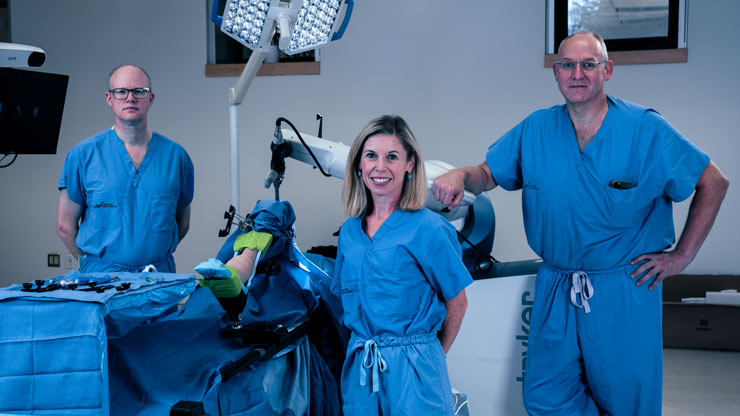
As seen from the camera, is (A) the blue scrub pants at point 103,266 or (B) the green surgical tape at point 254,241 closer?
(B) the green surgical tape at point 254,241

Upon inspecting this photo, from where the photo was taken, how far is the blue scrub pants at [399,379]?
4.75ft

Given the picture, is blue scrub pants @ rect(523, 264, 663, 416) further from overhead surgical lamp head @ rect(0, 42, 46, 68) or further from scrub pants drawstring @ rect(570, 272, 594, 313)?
overhead surgical lamp head @ rect(0, 42, 46, 68)

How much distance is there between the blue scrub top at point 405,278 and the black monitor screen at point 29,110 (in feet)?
5.25

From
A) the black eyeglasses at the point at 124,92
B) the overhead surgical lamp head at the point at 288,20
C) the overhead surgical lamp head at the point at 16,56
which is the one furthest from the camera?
the overhead surgical lamp head at the point at 16,56

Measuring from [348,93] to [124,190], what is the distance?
2.34 m

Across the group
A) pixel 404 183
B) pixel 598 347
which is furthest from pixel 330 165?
pixel 598 347

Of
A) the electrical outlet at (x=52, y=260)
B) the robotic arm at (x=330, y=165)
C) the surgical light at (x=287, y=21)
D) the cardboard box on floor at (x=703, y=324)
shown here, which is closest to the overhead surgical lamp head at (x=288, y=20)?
the surgical light at (x=287, y=21)

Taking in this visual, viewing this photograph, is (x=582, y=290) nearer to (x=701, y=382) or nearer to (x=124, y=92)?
(x=124, y=92)

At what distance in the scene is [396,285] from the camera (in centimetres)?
151

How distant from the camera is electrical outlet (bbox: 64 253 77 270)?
4.62 m

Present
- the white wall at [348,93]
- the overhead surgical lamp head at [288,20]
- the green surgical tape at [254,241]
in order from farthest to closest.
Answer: the white wall at [348,93] → the overhead surgical lamp head at [288,20] → the green surgical tape at [254,241]

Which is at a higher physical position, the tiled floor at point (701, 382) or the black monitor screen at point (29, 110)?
the black monitor screen at point (29, 110)

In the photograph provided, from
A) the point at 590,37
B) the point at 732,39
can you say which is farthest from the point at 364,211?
the point at 732,39

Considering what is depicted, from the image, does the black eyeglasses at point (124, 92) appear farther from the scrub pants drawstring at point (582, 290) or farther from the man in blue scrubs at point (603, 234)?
the scrub pants drawstring at point (582, 290)
